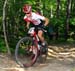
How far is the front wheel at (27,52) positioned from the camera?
25.9ft

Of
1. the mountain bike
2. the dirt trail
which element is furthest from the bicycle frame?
the dirt trail

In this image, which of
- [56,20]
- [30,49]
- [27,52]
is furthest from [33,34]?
[56,20]

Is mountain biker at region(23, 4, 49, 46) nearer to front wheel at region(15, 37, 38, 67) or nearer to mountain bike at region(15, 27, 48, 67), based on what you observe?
mountain bike at region(15, 27, 48, 67)

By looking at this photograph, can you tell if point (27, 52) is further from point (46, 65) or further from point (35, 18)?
point (35, 18)

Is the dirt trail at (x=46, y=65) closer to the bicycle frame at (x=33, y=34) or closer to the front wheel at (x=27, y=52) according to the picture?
the front wheel at (x=27, y=52)

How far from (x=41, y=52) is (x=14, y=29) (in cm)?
230

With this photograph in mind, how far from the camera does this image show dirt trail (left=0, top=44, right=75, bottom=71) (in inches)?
303

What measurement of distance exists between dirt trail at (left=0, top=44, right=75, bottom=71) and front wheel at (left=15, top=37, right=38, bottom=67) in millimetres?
151

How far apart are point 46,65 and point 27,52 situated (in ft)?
1.95

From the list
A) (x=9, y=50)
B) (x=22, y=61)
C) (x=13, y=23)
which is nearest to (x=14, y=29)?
(x=13, y=23)

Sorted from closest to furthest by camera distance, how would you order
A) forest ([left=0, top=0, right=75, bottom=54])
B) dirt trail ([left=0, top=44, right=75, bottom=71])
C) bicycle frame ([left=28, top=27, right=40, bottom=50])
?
dirt trail ([left=0, top=44, right=75, bottom=71]) < bicycle frame ([left=28, top=27, right=40, bottom=50]) < forest ([left=0, top=0, right=75, bottom=54])

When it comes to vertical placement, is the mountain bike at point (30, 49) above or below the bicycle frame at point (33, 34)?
below

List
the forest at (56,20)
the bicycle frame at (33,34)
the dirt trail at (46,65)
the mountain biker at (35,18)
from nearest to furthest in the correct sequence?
1. the dirt trail at (46,65)
2. the mountain biker at (35,18)
3. the bicycle frame at (33,34)
4. the forest at (56,20)

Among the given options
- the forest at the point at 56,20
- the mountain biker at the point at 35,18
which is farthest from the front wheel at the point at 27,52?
the forest at the point at 56,20
